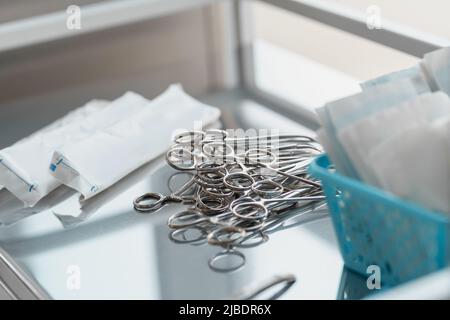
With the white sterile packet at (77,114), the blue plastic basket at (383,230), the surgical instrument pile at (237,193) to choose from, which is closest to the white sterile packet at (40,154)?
the white sterile packet at (77,114)

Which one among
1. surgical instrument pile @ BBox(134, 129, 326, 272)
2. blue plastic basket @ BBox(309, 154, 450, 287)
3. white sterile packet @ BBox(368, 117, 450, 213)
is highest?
white sterile packet @ BBox(368, 117, 450, 213)

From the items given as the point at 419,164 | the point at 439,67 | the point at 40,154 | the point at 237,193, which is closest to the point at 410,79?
the point at 439,67

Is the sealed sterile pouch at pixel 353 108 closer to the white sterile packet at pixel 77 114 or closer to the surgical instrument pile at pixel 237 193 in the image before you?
the surgical instrument pile at pixel 237 193

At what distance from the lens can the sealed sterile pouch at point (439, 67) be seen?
1002 millimetres

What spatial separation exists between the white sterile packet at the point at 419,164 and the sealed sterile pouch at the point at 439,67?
0.45 feet

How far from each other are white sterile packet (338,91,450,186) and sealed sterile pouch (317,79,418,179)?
0.01m

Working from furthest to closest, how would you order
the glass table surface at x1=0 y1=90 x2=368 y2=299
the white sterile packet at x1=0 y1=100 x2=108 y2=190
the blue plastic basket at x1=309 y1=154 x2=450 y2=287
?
the white sterile packet at x1=0 y1=100 x2=108 y2=190, the glass table surface at x1=0 y1=90 x2=368 y2=299, the blue plastic basket at x1=309 y1=154 x2=450 y2=287

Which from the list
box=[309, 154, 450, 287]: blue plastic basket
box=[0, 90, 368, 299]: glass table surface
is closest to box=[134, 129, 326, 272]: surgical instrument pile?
box=[0, 90, 368, 299]: glass table surface

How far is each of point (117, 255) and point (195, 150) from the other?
9.5 inches

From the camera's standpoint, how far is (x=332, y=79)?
60.6 inches

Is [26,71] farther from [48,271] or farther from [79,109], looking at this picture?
[48,271]

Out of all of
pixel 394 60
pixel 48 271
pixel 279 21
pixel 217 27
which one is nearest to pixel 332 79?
pixel 394 60

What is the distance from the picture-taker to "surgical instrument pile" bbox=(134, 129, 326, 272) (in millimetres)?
1034

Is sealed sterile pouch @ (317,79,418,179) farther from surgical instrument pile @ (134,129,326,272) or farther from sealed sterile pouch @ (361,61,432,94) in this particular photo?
surgical instrument pile @ (134,129,326,272)
